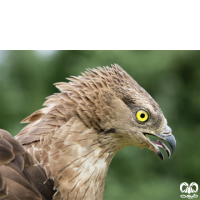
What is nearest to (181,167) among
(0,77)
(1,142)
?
(0,77)

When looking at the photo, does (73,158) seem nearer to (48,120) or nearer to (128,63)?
(48,120)

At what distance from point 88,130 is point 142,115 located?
543mm

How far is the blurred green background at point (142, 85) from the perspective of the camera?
8692 millimetres

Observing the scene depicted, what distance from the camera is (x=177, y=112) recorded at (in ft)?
29.8

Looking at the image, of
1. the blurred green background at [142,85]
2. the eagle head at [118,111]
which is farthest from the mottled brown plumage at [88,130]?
the blurred green background at [142,85]

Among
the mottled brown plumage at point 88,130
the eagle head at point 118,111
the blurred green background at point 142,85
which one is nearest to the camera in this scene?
the mottled brown plumage at point 88,130

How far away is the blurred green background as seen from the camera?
8692mm

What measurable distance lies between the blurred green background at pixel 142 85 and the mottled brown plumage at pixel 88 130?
5586mm

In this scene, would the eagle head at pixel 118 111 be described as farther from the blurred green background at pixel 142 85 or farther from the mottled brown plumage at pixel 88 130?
the blurred green background at pixel 142 85

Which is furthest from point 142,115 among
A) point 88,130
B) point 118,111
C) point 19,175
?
point 19,175

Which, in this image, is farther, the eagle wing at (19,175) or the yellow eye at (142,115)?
the yellow eye at (142,115)

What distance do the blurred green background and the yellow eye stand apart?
5704 mm

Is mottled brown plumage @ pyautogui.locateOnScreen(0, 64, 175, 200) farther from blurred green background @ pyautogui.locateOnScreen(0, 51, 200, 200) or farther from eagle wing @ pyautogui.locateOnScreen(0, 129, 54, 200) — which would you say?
blurred green background @ pyautogui.locateOnScreen(0, 51, 200, 200)

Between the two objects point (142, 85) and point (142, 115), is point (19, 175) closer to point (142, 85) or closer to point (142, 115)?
point (142, 115)
